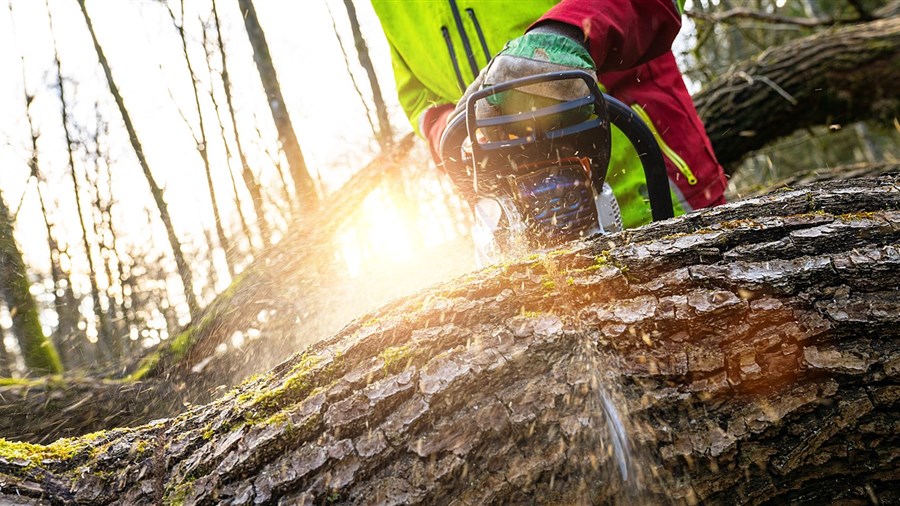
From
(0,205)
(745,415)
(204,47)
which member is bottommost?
(745,415)

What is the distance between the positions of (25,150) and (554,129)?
11.2m

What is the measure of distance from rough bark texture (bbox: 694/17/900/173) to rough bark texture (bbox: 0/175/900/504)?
3362mm

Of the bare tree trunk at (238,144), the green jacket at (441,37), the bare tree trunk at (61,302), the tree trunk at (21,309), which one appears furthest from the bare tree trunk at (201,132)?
the green jacket at (441,37)

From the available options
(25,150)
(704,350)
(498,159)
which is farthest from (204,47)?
(704,350)

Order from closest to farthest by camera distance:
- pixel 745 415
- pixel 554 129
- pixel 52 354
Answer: pixel 745 415, pixel 554 129, pixel 52 354

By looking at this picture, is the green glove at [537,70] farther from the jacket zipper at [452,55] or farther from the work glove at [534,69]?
the jacket zipper at [452,55]

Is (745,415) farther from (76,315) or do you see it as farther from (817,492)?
(76,315)

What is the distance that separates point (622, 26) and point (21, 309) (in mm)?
5700

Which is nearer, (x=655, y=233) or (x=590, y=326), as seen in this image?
Result: (x=590, y=326)

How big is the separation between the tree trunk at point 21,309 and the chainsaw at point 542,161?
4775mm

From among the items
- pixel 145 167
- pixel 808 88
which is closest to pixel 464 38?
pixel 808 88

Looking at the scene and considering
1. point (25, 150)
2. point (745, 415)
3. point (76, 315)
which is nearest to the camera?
point (745, 415)

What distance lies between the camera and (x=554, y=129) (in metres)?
1.55

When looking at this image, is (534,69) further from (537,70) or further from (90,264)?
(90,264)
